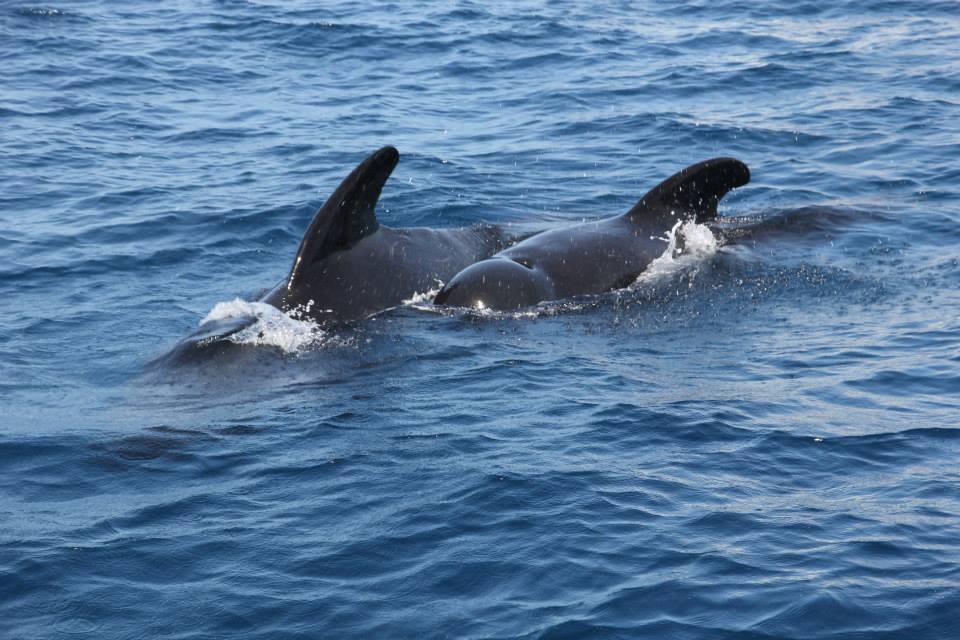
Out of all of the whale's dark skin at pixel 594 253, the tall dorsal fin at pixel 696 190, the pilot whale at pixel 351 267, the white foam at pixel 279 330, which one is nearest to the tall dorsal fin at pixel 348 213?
the pilot whale at pixel 351 267

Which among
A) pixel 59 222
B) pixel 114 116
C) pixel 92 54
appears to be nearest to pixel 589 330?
pixel 59 222

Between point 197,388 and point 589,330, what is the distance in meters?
3.98

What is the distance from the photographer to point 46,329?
13914mm

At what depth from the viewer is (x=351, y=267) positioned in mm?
13586

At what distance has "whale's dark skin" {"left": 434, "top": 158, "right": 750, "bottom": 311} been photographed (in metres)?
13.7

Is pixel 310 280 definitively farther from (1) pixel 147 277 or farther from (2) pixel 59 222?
(2) pixel 59 222

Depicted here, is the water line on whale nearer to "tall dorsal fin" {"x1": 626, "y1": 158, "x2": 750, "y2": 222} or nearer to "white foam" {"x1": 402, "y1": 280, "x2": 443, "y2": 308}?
"tall dorsal fin" {"x1": 626, "y1": 158, "x2": 750, "y2": 222}

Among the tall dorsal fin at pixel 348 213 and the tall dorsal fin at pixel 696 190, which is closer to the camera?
the tall dorsal fin at pixel 348 213

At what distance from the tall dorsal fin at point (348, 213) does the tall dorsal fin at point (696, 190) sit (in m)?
3.72

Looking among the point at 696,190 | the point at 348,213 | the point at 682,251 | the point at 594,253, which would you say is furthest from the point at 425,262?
the point at 696,190

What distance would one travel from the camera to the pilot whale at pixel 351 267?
1280 cm

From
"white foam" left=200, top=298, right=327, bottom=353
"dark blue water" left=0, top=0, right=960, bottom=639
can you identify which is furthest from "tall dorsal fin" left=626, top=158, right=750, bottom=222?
"white foam" left=200, top=298, right=327, bottom=353

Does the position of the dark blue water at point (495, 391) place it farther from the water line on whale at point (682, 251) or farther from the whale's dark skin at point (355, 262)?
the whale's dark skin at point (355, 262)

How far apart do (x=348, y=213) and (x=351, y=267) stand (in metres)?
0.63
